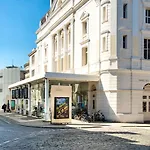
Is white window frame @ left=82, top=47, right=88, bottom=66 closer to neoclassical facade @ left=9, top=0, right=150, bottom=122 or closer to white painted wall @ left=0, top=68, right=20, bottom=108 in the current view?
neoclassical facade @ left=9, top=0, right=150, bottom=122

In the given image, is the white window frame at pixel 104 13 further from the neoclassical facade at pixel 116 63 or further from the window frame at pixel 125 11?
the window frame at pixel 125 11

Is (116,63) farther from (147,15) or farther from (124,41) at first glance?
(147,15)

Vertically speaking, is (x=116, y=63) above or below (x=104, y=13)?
below

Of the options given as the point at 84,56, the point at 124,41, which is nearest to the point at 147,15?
the point at 124,41

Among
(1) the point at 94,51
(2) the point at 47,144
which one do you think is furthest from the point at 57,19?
(2) the point at 47,144

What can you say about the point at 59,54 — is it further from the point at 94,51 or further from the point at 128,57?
the point at 128,57

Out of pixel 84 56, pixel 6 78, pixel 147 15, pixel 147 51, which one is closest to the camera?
pixel 147 51

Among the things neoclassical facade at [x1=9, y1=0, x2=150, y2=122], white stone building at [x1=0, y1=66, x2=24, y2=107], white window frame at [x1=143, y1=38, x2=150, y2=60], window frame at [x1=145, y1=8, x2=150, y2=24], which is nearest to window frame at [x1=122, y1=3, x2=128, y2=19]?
neoclassical facade at [x1=9, y1=0, x2=150, y2=122]

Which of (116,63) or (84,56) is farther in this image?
(84,56)

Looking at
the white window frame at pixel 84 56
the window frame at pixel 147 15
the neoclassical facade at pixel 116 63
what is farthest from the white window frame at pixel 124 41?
the white window frame at pixel 84 56

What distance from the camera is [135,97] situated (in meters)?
30.3

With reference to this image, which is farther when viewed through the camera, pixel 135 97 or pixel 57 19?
pixel 57 19

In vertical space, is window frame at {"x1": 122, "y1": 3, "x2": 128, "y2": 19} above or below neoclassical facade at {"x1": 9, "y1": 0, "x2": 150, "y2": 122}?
above

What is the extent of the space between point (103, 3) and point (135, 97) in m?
8.75
